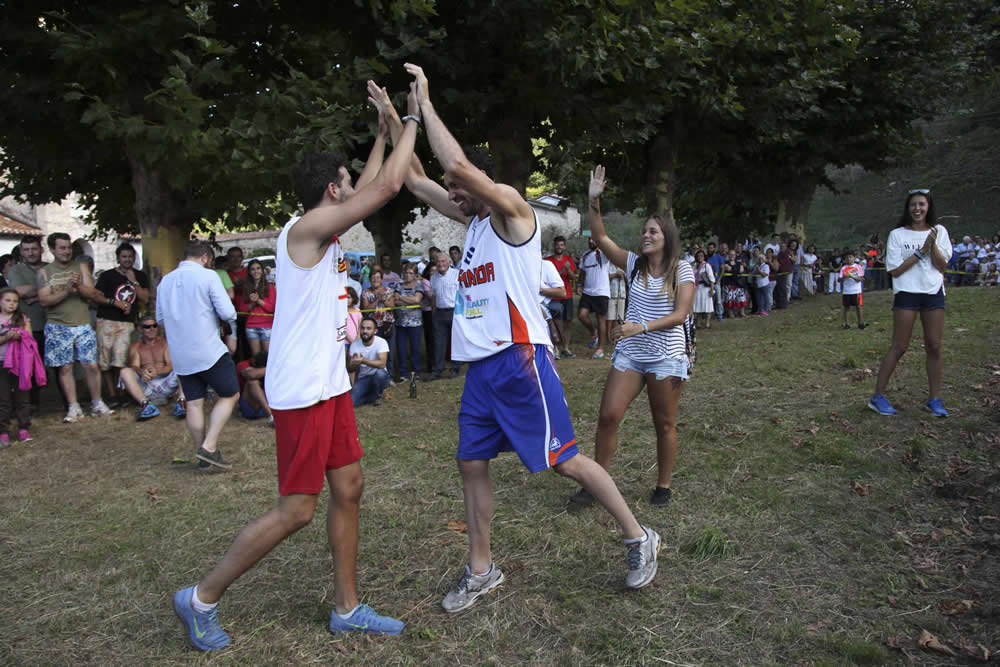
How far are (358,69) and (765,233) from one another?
1122 inches

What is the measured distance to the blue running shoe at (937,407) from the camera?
676 centimetres

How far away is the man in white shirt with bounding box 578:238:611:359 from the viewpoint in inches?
505

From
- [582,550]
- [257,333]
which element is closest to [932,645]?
[582,550]

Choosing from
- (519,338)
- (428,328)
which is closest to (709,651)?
(519,338)

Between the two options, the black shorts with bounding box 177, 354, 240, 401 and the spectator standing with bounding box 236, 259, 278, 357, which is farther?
the spectator standing with bounding box 236, 259, 278, 357

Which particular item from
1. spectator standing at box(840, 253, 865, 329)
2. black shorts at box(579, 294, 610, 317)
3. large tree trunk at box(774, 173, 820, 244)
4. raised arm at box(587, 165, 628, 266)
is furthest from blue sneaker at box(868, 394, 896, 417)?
large tree trunk at box(774, 173, 820, 244)

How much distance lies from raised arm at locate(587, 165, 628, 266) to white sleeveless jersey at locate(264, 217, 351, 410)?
1813mm

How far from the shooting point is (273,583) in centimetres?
407

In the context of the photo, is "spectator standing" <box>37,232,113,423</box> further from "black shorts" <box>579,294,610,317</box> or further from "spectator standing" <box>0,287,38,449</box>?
"black shorts" <box>579,294,610,317</box>

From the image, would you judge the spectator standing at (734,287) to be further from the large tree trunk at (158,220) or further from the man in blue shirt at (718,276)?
the large tree trunk at (158,220)

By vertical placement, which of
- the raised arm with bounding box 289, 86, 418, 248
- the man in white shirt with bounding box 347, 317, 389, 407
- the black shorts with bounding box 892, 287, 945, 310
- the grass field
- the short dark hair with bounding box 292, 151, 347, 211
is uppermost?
the short dark hair with bounding box 292, 151, 347, 211

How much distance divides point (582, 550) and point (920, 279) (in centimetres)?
437

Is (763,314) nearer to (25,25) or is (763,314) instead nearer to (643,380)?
(643,380)

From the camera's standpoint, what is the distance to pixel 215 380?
21.0 ft
